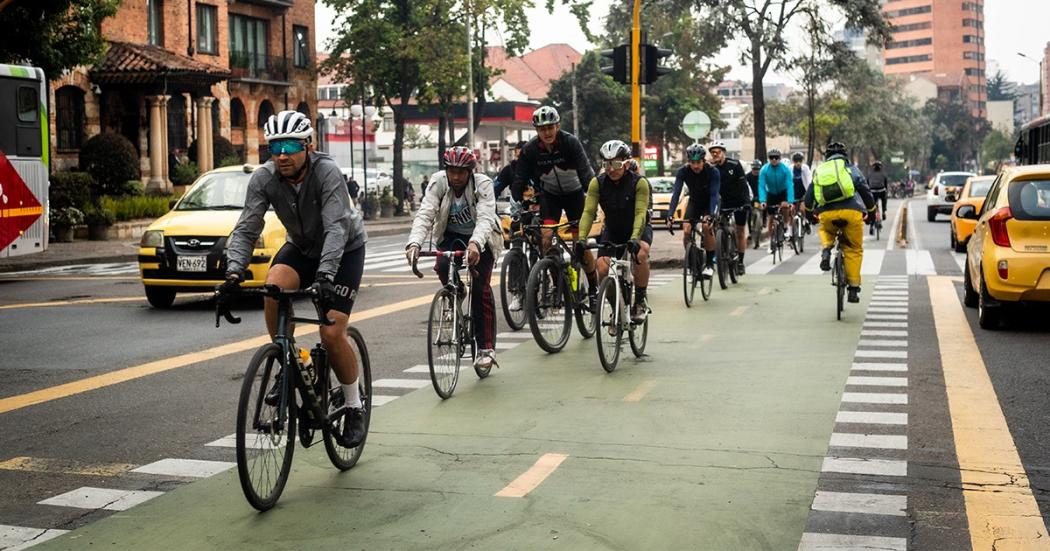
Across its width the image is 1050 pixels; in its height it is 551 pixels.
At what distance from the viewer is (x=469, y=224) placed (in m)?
10.3

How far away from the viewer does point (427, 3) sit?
51844 millimetres

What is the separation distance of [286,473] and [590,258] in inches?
243

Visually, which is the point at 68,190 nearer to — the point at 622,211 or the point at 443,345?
the point at 622,211

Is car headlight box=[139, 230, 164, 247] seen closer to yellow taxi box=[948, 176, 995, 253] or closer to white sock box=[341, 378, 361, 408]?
white sock box=[341, 378, 361, 408]

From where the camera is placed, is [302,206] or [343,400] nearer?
[302,206]

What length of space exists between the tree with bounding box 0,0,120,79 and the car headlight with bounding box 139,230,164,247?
11.5 m

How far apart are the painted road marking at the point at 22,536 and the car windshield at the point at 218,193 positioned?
1106 centimetres

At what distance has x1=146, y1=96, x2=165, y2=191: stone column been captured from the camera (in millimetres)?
41469

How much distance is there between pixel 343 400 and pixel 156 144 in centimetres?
3644

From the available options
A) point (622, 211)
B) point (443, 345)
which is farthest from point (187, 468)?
point (622, 211)

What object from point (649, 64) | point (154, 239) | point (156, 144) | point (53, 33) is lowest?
point (154, 239)

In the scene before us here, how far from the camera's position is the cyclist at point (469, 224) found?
9740 millimetres

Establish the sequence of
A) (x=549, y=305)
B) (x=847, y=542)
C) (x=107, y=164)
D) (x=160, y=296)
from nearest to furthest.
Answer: (x=847, y=542)
(x=549, y=305)
(x=160, y=296)
(x=107, y=164)

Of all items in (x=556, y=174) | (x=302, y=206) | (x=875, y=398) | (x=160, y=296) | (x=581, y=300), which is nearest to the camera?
(x=302, y=206)
